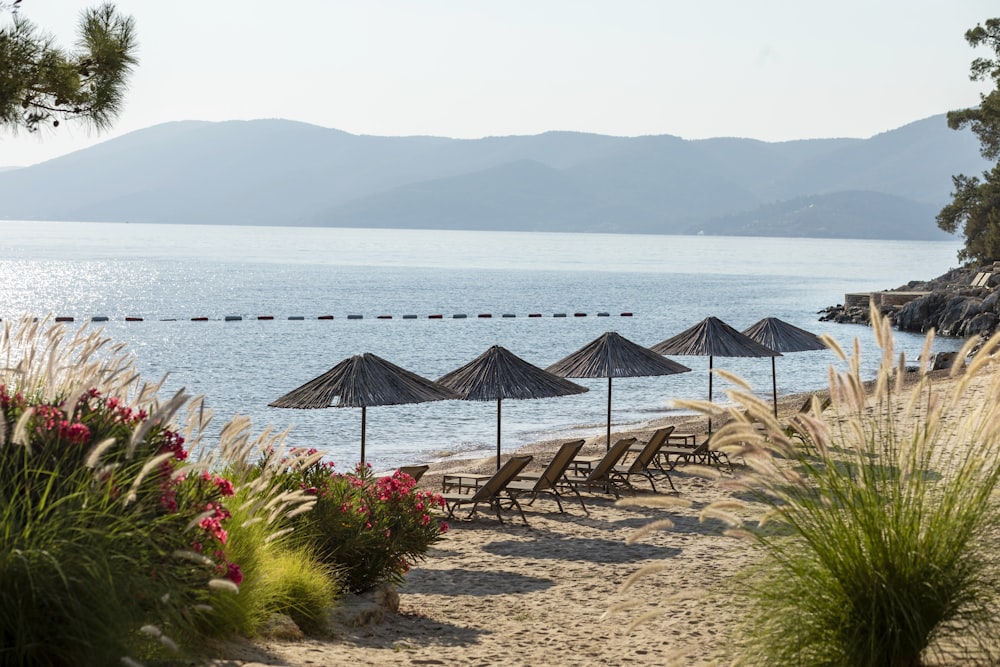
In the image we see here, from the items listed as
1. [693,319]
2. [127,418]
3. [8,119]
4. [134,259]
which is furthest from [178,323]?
[134,259]

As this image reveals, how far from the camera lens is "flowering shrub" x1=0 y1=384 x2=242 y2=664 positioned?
3744mm

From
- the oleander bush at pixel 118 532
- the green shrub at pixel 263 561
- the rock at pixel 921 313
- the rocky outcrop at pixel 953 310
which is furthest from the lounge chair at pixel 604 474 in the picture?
the rock at pixel 921 313

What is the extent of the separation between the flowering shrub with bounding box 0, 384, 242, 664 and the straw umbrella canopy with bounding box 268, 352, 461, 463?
686 cm

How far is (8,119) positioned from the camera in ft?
28.6

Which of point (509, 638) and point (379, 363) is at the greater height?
point (379, 363)

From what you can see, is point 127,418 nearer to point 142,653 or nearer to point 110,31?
point 142,653

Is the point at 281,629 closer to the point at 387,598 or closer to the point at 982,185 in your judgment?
the point at 387,598

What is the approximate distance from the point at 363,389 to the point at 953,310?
45071 mm

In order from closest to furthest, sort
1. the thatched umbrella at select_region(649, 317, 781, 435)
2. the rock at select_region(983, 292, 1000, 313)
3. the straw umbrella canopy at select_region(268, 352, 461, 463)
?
the straw umbrella canopy at select_region(268, 352, 461, 463) < the thatched umbrella at select_region(649, 317, 781, 435) < the rock at select_region(983, 292, 1000, 313)

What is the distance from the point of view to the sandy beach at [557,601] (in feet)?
20.7

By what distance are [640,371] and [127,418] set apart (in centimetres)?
1021

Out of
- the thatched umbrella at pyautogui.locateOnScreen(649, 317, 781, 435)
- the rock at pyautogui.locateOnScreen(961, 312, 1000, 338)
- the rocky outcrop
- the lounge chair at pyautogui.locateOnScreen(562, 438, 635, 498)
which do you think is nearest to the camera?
the lounge chair at pyautogui.locateOnScreen(562, 438, 635, 498)

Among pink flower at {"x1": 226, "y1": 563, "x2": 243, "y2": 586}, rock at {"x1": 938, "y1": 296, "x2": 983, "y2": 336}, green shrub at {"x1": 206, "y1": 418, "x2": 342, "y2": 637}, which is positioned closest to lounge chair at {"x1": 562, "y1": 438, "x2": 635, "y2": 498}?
green shrub at {"x1": 206, "y1": 418, "x2": 342, "y2": 637}

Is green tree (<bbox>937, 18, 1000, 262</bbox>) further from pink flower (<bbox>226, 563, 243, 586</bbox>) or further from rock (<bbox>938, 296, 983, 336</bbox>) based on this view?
pink flower (<bbox>226, 563, 243, 586</bbox>)
